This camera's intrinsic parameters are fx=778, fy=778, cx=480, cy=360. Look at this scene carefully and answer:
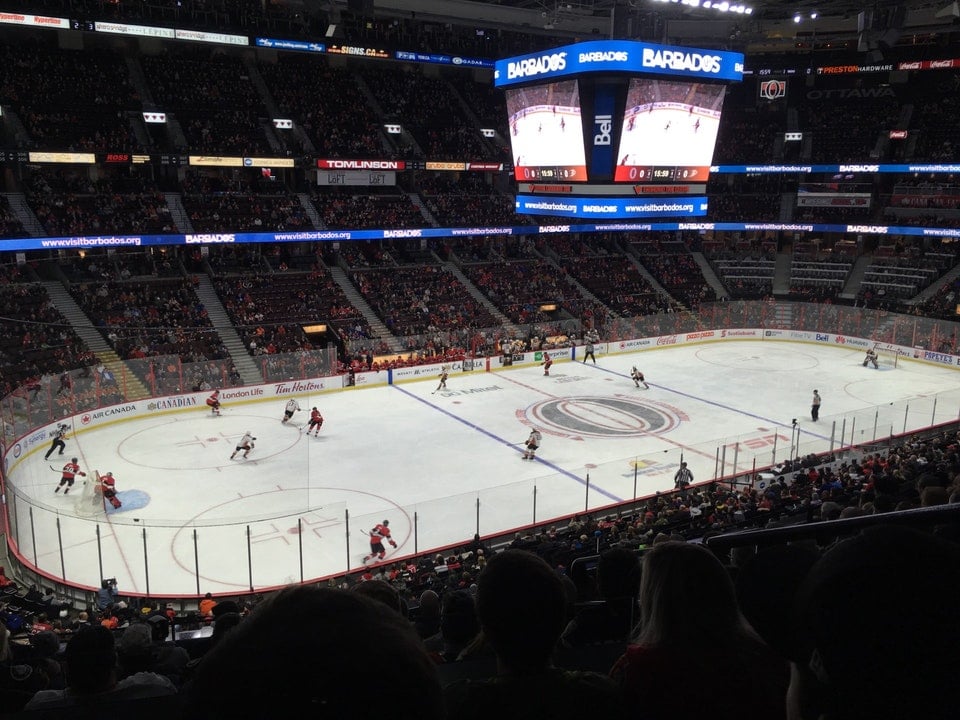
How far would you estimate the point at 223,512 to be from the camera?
1972 cm

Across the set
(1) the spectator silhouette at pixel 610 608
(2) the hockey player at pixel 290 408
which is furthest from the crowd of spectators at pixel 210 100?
(1) the spectator silhouette at pixel 610 608

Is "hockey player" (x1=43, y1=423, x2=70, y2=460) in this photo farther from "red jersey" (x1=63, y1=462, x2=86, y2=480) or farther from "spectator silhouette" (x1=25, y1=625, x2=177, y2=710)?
"spectator silhouette" (x1=25, y1=625, x2=177, y2=710)

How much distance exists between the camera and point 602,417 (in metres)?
29.6

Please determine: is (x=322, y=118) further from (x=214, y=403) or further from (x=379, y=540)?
(x=379, y=540)

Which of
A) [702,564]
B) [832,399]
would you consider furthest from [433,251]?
[702,564]

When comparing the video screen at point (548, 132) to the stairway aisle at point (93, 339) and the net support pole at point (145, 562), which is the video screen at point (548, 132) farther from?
the net support pole at point (145, 562)

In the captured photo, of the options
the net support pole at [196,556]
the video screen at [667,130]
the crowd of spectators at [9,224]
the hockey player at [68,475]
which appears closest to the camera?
the net support pole at [196,556]

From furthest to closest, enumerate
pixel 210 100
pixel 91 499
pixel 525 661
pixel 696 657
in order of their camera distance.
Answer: pixel 210 100 → pixel 91 499 → pixel 696 657 → pixel 525 661

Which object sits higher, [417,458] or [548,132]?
[548,132]

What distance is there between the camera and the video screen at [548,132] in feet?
90.4

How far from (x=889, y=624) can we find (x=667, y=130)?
28837 millimetres

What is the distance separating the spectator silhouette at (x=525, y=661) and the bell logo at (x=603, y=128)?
26.6m

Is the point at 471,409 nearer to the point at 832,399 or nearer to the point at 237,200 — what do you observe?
the point at 832,399

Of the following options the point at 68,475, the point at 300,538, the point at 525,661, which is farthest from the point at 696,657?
the point at 68,475
